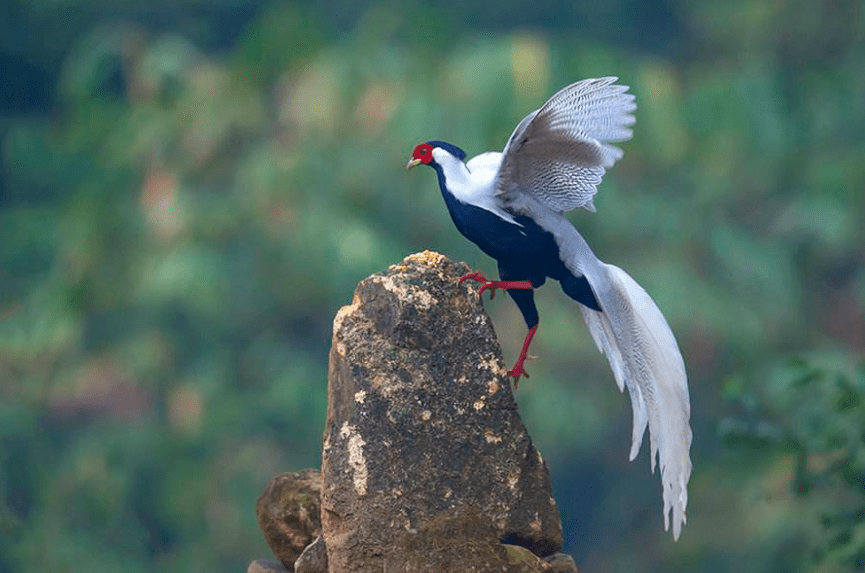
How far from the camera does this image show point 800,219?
13.2 metres

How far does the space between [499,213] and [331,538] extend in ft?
3.17

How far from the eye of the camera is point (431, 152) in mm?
4574

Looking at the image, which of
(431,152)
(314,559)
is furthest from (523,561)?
(431,152)

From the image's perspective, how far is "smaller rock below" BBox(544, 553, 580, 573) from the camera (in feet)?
14.6

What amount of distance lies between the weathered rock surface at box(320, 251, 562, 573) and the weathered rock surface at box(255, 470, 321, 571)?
34 cm

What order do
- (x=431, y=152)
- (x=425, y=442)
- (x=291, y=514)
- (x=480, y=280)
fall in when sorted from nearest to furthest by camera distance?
(x=425, y=442), (x=480, y=280), (x=431, y=152), (x=291, y=514)

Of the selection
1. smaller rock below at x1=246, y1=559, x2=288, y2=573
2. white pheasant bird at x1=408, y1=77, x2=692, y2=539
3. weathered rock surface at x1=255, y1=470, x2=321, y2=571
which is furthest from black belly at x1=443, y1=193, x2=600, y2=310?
smaller rock below at x1=246, y1=559, x2=288, y2=573

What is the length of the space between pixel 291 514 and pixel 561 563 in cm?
79

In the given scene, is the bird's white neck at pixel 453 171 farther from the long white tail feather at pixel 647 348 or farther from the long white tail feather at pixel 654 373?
the long white tail feather at pixel 654 373

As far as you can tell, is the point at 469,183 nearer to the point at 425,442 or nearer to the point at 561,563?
the point at 425,442

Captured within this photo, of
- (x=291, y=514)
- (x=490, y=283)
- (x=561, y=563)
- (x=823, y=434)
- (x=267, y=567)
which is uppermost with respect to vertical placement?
(x=490, y=283)

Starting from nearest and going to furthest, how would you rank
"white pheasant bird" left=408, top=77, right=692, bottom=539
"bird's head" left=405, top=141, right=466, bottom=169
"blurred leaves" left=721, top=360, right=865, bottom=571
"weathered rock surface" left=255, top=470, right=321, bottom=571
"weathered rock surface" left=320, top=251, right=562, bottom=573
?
1. "weathered rock surface" left=320, top=251, right=562, bottom=573
2. "white pheasant bird" left=408, top=77, right=692, bottom=539
3. "bird's head" left=405, top=141, right=466, bottom=169
4. "weathered rock surface" left=255, top=470, right=321, bottom=571
5. "blurred leaves" left=721, top=360, right=865, bottom=571

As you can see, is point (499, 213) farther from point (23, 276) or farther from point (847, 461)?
point (23, 276)

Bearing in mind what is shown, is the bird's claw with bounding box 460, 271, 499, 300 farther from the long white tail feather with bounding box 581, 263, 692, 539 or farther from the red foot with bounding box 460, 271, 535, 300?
the long white tail feather with bounding box 581, 263, 692, 539
